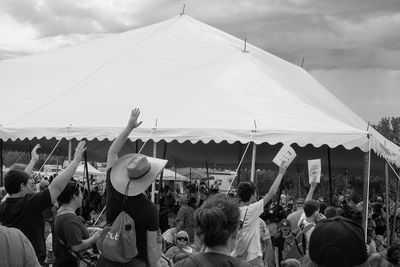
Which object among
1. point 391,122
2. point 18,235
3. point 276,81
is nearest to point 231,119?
point 276,81

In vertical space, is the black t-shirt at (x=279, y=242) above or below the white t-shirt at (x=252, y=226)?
below

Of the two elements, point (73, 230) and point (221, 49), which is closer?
point (73, 230)

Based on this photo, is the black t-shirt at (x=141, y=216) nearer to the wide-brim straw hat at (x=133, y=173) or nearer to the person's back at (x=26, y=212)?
the wide-brim straw hat at (x=133, y=173)

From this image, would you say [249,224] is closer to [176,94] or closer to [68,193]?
[68,193]

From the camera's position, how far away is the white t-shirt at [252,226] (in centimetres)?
564

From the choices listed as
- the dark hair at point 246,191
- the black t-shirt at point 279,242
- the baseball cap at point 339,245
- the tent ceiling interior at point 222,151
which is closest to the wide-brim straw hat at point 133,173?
the dark hair at point 246,191

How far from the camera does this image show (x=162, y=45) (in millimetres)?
13000

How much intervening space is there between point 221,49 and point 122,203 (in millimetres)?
8560

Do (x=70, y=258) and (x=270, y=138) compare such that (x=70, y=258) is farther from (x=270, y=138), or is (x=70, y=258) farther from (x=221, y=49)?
(x=221, y=49)

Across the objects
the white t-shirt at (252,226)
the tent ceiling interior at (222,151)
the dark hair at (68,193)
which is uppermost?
the tent ceiling interior at (222,151)

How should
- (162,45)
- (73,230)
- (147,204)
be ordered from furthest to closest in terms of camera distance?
(162,45) → (73,230) → (147,204)

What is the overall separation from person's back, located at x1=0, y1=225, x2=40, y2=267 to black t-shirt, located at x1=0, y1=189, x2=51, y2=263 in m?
1.40

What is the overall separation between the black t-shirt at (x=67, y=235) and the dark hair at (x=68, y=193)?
0.13m

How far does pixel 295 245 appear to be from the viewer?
7.25 metres
